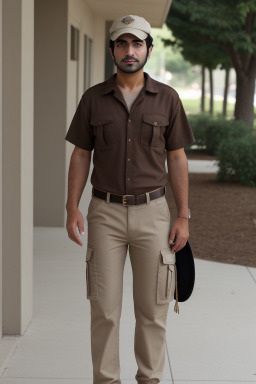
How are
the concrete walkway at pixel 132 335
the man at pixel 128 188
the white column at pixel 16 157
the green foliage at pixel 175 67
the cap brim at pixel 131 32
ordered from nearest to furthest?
the cap brim at pixel 131 32 < the man at pixel 128 188 < the concrete walkway at pixel 132 335 < the white column at pixel 16 157 < the green foliage at pixel 175 67

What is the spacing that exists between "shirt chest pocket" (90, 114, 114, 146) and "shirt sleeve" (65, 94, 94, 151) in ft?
0.22

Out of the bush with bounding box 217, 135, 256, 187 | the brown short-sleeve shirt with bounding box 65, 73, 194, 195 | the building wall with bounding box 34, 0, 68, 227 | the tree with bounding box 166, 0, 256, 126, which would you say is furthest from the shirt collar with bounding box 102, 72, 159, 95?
the tree with bounding box 166, 0, 256, 126

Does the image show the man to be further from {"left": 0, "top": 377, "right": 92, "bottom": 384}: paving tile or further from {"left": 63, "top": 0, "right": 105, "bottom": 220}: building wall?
{"left": 63, "top": 0, "right": 105, "bottom": 220}: building wall

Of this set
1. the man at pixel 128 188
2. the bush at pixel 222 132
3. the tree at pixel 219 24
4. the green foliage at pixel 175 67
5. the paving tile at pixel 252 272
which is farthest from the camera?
the green foliage at pixel 175 67

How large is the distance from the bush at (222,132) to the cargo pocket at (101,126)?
1668cm

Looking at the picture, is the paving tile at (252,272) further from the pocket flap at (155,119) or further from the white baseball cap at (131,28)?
the white baseball cap at (131,28)

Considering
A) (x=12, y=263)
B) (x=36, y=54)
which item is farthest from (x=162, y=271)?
(x=36, y=54)

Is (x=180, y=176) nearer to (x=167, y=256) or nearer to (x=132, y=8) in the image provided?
(x=167, y=256)

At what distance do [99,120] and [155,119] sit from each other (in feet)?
0.97

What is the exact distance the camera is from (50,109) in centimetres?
1083

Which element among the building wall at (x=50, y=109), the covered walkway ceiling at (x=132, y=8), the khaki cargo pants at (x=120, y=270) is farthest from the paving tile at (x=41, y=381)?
the covered walkway ceiling at (x=132, y=8)

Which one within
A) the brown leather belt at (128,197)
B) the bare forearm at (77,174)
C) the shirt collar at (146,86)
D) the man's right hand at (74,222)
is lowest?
the man's right hand at (74,222)

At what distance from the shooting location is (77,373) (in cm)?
515

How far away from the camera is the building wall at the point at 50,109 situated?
34.8 feet
